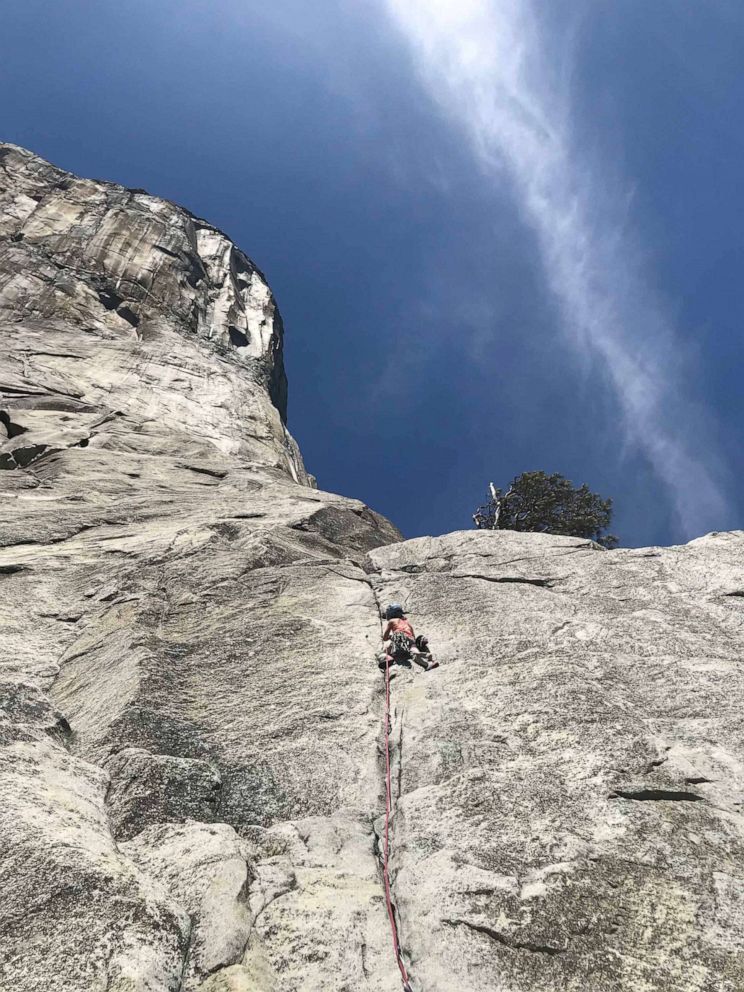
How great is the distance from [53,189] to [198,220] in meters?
10.3

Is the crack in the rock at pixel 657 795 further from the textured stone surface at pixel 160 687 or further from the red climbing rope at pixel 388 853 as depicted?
the textured stone surface at pixel 160 687

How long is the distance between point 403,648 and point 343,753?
2249 mm

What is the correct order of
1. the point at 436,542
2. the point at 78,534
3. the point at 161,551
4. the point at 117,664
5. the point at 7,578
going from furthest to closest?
the point at 436,542 → the point at 78,534 → the point at 161,551 → the point at 7,578 → the point at 117,664

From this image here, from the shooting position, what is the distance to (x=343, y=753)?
7.93 meters

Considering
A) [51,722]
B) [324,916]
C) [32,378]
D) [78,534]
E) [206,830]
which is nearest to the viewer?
[324,916]

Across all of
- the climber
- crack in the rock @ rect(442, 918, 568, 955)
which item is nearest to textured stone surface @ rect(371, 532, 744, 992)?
crack in the rock @ rect(442, 918, 568, 955)

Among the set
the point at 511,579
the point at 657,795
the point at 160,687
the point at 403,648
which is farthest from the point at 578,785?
the point at 511,579

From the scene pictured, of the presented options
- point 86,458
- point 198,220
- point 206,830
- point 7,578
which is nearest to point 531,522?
point 86,458

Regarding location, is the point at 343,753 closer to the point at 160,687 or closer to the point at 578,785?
the point at 160,687

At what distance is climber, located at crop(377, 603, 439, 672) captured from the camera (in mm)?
9789

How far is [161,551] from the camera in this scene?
12641 millimetres

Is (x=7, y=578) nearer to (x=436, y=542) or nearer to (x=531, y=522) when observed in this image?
(x=436, y=542)

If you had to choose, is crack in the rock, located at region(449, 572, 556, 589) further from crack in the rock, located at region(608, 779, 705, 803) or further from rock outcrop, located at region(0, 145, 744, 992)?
crack in the rock, located at region(608, 779, 705, 803)

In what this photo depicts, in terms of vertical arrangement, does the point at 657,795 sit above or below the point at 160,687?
below
